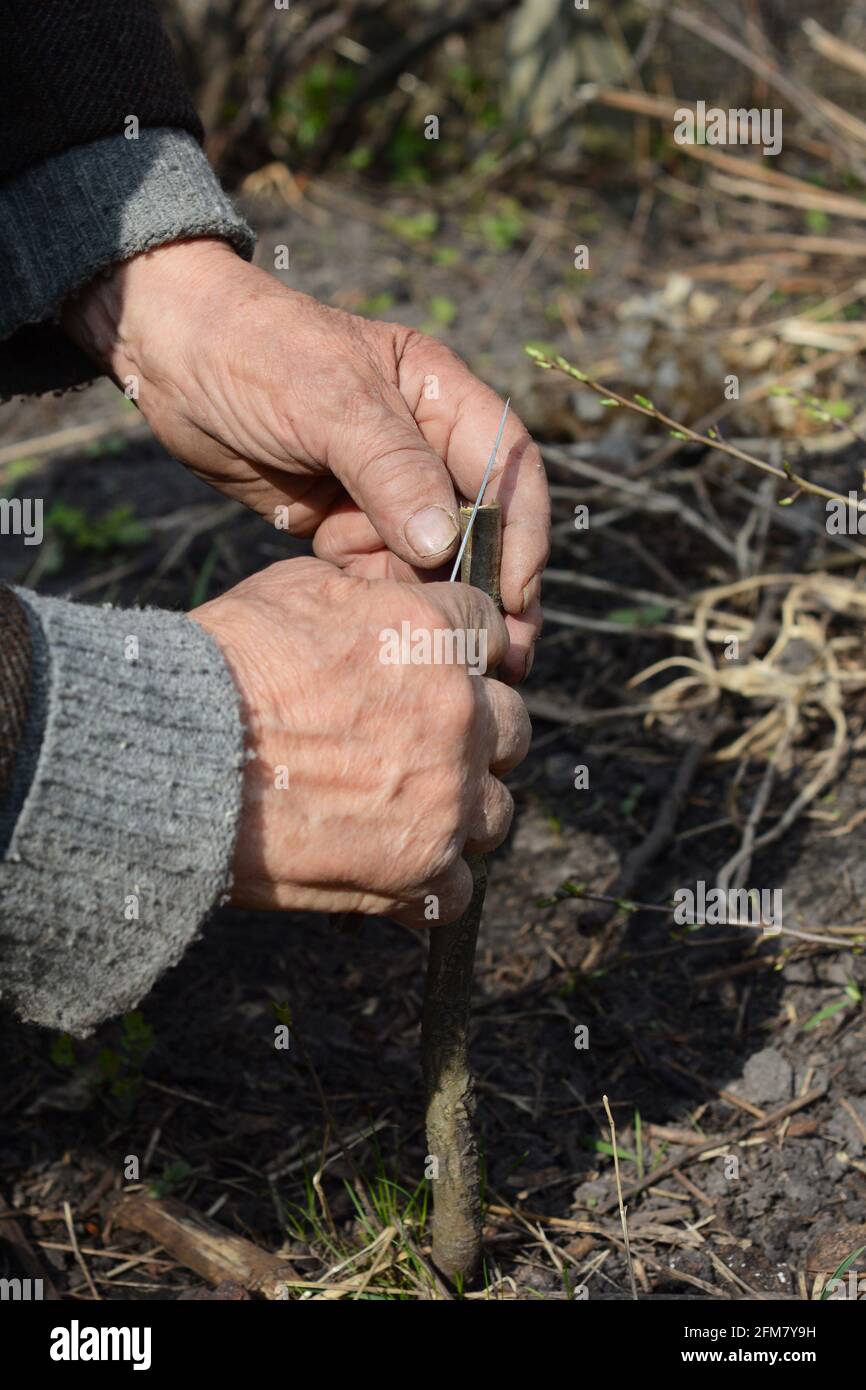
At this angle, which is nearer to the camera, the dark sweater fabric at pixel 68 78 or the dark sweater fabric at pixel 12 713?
the dark sweater fabric at pixel 12 713

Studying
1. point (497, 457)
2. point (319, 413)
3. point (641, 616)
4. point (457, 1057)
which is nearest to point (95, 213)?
point (319, 413)

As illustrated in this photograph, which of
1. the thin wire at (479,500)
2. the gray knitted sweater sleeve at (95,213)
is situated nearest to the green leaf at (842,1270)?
the thin wire at (479,500)

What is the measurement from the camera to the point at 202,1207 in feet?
7.18

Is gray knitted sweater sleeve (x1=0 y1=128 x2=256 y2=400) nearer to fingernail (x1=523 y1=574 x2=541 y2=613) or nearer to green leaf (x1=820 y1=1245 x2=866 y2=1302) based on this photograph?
fingernail (x1=523 y1=574 x2=541 y2=613)

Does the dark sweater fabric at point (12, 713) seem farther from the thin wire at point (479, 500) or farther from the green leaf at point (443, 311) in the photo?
the green leaf at point (443, 311)

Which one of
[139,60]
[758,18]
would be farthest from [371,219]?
[139,60]

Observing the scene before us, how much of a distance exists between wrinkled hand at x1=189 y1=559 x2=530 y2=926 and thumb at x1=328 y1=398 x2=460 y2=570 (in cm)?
16

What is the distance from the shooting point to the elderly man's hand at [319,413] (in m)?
1.88

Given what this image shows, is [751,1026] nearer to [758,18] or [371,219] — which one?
[371,219]

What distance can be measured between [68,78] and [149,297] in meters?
0.38

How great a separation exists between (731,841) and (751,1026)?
44 centimetres

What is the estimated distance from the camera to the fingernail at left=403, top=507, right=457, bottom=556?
178 centimetres

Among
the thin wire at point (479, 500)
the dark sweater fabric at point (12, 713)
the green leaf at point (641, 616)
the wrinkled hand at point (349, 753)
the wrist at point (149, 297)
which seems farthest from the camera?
the green leaf at point (641, 616)

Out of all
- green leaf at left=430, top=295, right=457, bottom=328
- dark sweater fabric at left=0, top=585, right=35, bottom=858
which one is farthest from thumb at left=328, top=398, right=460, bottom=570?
green leaf at left=430, top=295, right=457, bottom=328
